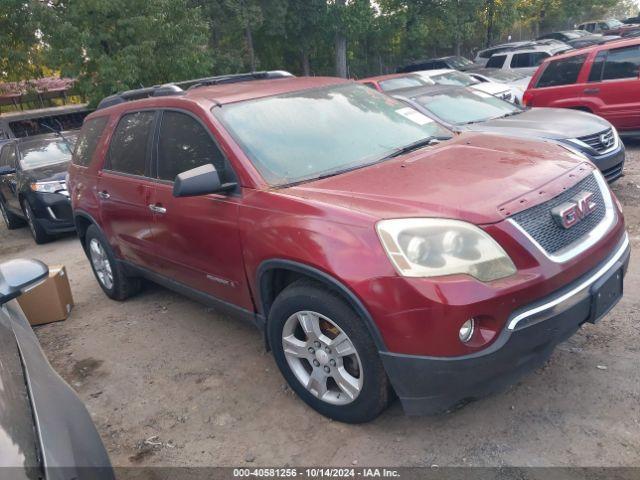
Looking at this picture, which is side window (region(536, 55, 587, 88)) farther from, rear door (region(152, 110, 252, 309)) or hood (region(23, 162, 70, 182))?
hood (region(23, 162, 70, 182))

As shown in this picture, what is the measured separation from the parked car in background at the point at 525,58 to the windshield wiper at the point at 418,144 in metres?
13.8

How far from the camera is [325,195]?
287 centimetres

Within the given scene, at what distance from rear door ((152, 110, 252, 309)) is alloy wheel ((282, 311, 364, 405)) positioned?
1.53ft

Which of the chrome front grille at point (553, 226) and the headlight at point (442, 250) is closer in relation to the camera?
the headlight at point (442, 250)

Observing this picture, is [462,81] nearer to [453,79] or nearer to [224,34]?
[453,79]

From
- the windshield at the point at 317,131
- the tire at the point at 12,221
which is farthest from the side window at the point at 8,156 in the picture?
the windshield at the point at 317,131

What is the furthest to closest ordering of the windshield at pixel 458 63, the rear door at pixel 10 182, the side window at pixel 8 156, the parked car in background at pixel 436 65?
the windshield at pixel 458 63 → the parked car in background at pixel 436 65 → the side window at pixel 8 156 → the rear door at pixel 10 182

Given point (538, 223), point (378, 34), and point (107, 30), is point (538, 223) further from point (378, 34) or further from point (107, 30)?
point (378, 34)

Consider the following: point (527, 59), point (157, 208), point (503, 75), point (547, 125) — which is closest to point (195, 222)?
point (157, 208)

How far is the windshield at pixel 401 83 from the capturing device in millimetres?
9227

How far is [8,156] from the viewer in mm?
9977

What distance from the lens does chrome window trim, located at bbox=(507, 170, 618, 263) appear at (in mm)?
2561

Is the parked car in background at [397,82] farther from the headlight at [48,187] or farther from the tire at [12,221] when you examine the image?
the tire at [12,221]

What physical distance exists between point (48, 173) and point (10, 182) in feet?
4.72
